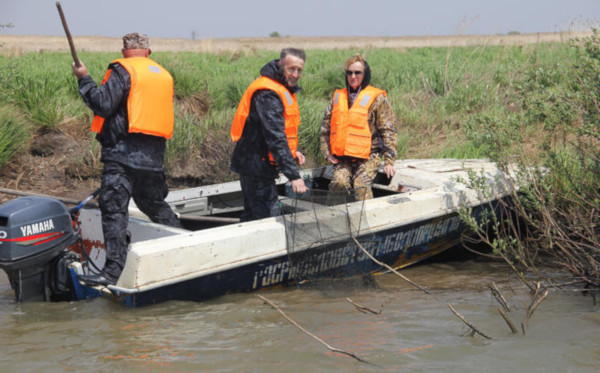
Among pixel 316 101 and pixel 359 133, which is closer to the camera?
pixel 359 133

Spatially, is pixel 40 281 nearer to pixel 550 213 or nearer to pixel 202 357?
pixel 202 357

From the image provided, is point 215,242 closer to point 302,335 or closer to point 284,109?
point 302,335

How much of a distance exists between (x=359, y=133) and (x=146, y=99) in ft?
6.24

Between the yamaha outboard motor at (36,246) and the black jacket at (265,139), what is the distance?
4.17 feet

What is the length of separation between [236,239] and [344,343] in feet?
3.31

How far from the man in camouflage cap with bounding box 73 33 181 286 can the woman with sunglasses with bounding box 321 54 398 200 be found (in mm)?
1612

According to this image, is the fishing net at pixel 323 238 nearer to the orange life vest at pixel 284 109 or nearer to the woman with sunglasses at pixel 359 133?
the orange life vest at pixel 284 109

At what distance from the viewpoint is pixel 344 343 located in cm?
408

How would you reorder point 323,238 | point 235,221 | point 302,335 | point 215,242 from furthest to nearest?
point 235,221 → point 323,238 → point 215,242 → point 302,335

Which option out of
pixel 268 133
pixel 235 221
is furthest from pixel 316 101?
pixel 268 133

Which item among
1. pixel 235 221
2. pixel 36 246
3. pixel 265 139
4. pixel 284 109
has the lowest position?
pixel 235 221

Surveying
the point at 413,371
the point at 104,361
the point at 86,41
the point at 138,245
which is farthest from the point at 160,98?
the point at 86,41

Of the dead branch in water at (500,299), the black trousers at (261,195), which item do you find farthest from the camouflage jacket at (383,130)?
the dead branch in water at (500,299)

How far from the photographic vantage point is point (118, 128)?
4.67m
